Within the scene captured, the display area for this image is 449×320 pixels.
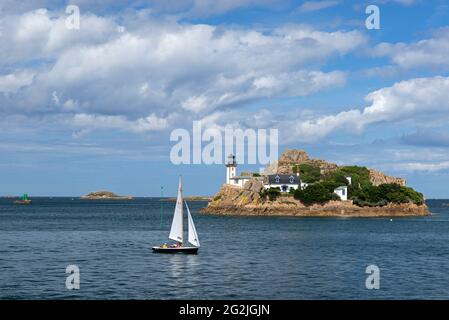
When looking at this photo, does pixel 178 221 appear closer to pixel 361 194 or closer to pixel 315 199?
pixel 315 199

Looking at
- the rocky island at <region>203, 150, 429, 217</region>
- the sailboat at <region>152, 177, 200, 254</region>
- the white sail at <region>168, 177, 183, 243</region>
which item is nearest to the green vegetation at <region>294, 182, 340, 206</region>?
the rocky island at <region>203, 150, 429, 217</region>

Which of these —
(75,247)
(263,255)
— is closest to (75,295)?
(263,255)

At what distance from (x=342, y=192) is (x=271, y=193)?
74.9 ft

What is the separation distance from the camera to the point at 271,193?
578ft

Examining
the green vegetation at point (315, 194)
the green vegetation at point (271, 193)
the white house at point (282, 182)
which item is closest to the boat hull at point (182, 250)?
the green vegetation at point (315, 194)

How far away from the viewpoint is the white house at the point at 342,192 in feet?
582

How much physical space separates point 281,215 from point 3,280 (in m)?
130

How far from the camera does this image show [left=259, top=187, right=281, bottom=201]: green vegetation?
17550 centimetres

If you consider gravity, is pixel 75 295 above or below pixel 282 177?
below

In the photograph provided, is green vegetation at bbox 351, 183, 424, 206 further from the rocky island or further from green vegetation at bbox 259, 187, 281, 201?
green vegetation at bbox 259, 187, 281, 201

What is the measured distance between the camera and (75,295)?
4444 cm

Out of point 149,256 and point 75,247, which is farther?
point 75,247

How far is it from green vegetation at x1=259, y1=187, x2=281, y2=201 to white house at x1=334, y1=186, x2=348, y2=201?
18549 mm
